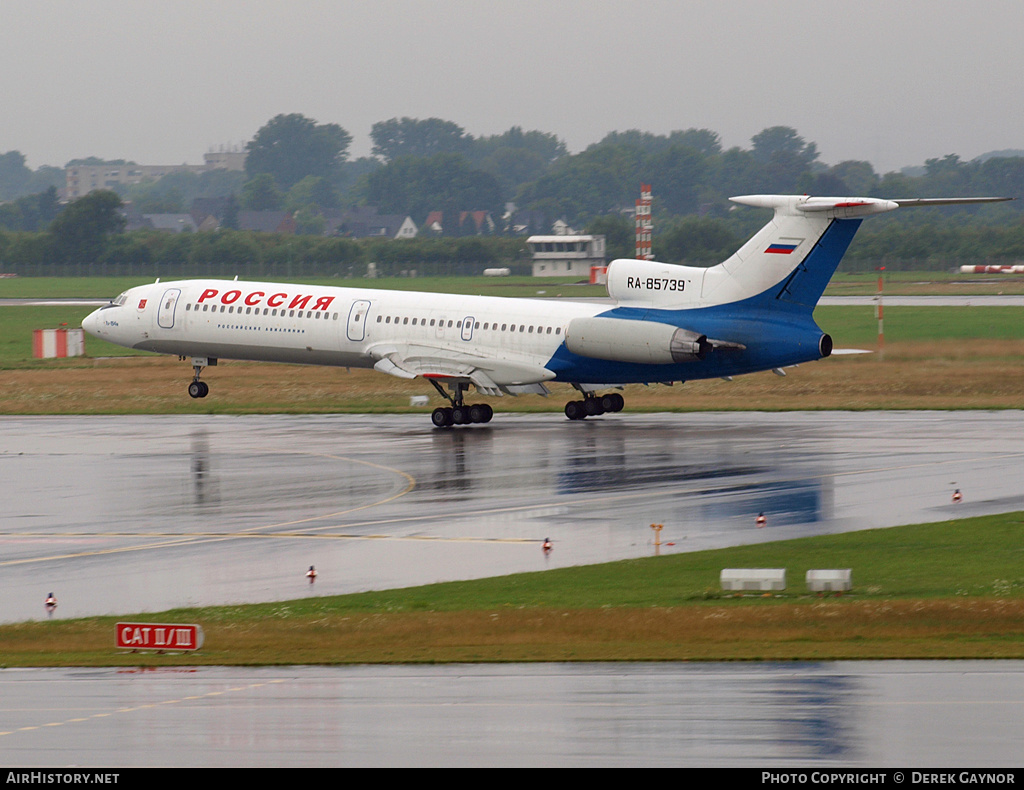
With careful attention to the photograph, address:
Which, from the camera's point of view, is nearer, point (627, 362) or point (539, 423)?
point (627, 362)

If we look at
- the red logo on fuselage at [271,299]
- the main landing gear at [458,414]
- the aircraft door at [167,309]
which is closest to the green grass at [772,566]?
the main landing gear at [458,414]

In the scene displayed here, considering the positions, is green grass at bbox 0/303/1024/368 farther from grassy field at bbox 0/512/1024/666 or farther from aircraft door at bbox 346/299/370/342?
grassy field at bbox 0/512/1024/666

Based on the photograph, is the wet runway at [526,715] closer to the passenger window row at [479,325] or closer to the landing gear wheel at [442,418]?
the landing gear wheel at [442,418]

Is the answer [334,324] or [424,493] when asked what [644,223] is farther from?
[424,493]

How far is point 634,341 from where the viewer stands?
4253 centimetres

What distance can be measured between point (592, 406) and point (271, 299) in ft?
39.5

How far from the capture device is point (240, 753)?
14141mm

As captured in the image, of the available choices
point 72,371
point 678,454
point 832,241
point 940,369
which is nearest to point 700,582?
point 678,454

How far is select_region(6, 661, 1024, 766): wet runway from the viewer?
13.8m

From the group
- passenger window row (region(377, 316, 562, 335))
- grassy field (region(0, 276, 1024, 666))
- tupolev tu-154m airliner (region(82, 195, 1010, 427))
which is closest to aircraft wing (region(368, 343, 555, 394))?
tupolev tu-154m airliner (region(82, 195, 1010, 427))

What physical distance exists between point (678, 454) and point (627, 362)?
626 cm

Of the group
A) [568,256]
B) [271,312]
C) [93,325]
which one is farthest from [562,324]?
[568,256]

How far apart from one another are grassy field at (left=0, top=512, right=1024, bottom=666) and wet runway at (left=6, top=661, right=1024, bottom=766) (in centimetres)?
82

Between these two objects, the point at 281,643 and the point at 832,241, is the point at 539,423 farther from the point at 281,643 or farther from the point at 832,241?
the point at 281,643
